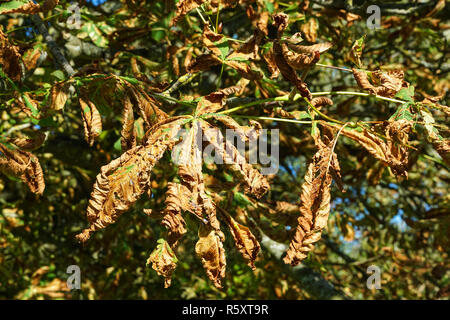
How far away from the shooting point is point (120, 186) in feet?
3.69

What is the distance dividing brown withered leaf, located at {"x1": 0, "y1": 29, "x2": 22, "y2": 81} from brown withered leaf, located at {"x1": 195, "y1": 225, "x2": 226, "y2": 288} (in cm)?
92

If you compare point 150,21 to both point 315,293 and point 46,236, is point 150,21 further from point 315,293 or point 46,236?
point 46,236

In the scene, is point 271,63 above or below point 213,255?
above

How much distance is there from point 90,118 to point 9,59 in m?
0.37

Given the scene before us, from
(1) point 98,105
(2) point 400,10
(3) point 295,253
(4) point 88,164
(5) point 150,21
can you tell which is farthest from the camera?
(4) point 88,164

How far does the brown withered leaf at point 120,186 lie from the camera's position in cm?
112

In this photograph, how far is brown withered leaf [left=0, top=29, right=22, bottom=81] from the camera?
4.63 ft

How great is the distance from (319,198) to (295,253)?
168 millimetres

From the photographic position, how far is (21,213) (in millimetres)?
3072

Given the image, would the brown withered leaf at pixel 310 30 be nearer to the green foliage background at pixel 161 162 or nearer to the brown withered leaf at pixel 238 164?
the green foliage background at pixel 161 162

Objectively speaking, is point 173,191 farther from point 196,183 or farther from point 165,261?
point 165,261

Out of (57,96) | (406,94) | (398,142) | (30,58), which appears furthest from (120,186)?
(30,58)

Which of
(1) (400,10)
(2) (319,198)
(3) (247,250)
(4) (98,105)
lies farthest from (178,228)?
(1) (400,10)

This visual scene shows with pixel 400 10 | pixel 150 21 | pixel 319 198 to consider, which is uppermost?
pixel 400 10
